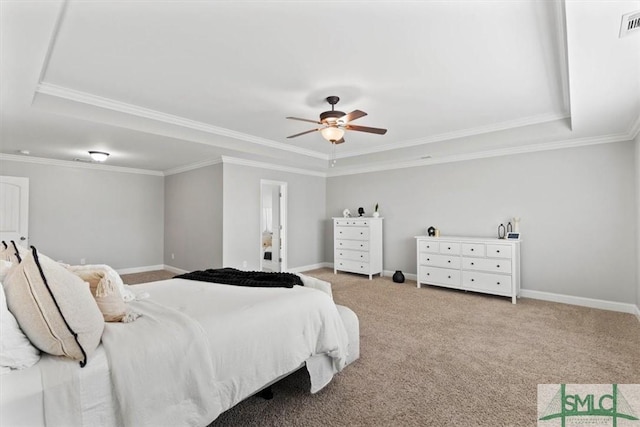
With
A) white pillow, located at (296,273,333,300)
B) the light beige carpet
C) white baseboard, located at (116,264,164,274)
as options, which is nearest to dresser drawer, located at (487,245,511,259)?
the light beige carpet

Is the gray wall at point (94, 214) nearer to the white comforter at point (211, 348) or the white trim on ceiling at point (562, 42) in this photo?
the white comforter at point (211, 348)

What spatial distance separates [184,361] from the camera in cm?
155

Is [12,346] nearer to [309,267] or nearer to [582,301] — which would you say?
[582,301]

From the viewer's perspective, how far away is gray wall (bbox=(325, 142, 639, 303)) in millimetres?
4176

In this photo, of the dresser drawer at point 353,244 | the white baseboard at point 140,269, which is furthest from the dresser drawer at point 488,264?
the white baseboard at point 140,269

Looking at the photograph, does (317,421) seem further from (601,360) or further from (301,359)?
(601,360)

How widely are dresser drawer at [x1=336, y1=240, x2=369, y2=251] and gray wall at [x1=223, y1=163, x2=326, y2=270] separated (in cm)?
91

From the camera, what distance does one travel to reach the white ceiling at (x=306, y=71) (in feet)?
6.69

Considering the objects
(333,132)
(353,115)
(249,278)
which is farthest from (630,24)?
(249,278)

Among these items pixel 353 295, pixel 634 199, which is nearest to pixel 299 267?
pixel 353 295

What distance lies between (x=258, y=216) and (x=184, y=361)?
485cm

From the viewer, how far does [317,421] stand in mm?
1929

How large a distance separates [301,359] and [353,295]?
295cm

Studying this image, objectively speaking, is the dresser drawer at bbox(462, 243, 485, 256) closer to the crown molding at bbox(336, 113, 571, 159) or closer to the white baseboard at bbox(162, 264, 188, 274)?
the crown molding at bbox(336, 113, 571, 159)
